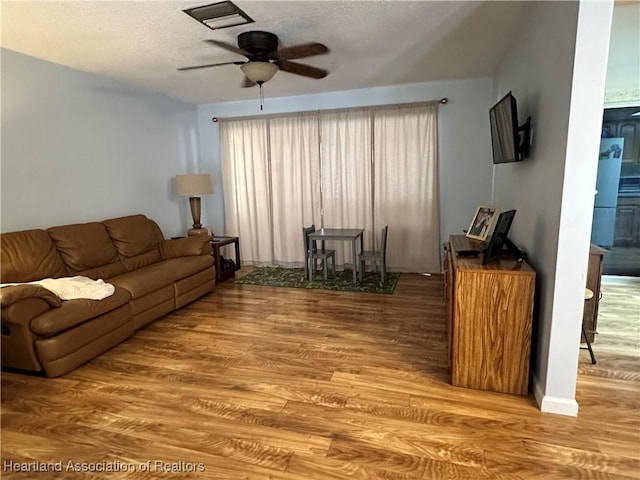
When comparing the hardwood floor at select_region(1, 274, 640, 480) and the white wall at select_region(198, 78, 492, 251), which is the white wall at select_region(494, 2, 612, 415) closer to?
the hardwood floor at select_region(1, 274, 640, 480)

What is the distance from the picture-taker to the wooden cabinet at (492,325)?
2115 mm

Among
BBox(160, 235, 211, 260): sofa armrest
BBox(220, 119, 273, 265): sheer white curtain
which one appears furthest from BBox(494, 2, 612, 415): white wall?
BBox(220, 119, 273, 265): sheer white curtain

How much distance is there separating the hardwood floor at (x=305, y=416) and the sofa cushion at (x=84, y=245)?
3.31ft

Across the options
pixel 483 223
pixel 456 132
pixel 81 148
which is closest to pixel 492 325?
pixel 483 223

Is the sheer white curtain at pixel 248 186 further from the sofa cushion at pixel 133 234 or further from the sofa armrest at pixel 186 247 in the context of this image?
the sofa cushion at pixel 133 234

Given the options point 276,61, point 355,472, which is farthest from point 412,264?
point 355,472

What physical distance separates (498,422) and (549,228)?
111cm

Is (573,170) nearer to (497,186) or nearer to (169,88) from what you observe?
(497,186)

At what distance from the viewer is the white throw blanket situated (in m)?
2.78

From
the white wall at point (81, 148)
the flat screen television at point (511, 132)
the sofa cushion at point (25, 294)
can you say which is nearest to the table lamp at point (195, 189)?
the white wall at point (81, 148)

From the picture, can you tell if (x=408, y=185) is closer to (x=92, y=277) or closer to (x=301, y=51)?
(x=301, y=51)

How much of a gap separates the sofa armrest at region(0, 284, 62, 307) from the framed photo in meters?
3.30

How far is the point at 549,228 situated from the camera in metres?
2.03

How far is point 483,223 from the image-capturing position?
10.1 feet
